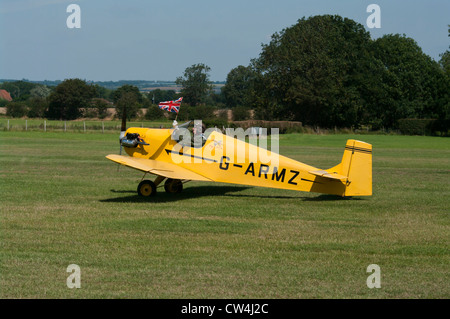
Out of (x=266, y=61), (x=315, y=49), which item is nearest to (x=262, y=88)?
(x=266, y=61)

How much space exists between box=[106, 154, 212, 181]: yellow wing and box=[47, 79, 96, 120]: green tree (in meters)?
64.3

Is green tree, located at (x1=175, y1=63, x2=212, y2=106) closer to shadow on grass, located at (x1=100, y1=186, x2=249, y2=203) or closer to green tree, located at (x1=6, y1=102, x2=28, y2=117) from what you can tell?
green tree, located at (x1=6, y1=102, x2=28, y2=117)

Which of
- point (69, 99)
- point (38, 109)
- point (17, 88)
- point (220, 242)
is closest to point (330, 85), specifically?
point (69, 99)

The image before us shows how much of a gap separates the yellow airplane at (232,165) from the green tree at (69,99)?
6365cm

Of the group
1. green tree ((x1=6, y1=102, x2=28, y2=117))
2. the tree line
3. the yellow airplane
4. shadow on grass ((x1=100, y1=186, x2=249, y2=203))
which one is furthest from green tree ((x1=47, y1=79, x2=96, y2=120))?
the yellow airplane

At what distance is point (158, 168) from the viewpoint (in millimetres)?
13875

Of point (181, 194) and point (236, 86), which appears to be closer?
point (181, 194)

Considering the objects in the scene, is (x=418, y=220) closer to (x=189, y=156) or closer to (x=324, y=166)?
(x=189, y=156)

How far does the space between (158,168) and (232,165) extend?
1749 mm

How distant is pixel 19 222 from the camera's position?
10.9 metres

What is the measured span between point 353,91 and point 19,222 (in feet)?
211

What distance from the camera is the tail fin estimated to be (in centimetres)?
1270

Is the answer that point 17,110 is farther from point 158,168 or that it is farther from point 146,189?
point 158,168

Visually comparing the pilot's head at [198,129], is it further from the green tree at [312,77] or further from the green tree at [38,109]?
the green tree at [38,109]
